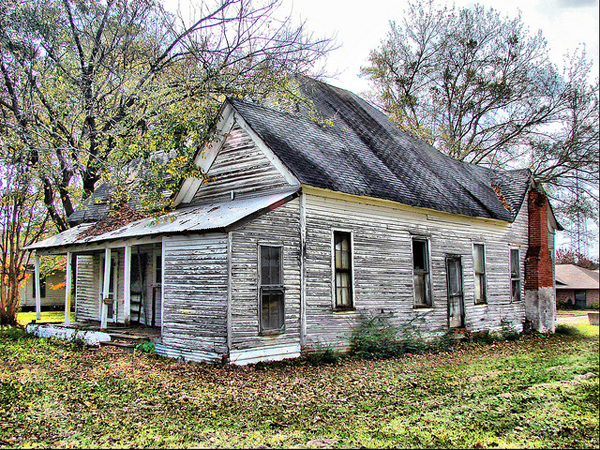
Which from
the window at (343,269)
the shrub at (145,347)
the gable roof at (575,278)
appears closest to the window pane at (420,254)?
the window at (343,269)

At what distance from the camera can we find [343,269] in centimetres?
1290

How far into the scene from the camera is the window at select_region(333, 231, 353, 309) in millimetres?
12750

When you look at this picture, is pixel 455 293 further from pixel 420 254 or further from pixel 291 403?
pixel 291 403

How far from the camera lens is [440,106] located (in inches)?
1273

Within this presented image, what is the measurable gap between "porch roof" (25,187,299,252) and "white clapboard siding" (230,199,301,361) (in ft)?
0.83

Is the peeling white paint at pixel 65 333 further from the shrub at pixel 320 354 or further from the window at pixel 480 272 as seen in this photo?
the window at pixel 480 272

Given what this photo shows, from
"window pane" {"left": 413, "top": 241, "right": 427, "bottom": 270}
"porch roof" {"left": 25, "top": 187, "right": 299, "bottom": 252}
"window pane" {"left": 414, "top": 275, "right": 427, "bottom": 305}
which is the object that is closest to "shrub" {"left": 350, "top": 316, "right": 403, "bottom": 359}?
"window pane" {"left": 414, "top": 275, "right": 427, "bottom": 305}

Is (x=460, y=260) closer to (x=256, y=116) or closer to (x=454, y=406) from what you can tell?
(x=256, y=116)

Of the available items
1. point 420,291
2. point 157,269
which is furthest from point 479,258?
point 157,269

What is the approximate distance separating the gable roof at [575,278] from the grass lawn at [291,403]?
35758mm

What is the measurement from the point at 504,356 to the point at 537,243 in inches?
320

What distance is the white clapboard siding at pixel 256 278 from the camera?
34.4ft

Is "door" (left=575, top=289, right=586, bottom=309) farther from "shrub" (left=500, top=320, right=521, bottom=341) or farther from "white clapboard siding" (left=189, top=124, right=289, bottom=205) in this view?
"white clapboard siding" (left=189, top=124, right=289, bottom=205)

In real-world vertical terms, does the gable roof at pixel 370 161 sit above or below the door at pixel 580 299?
above
